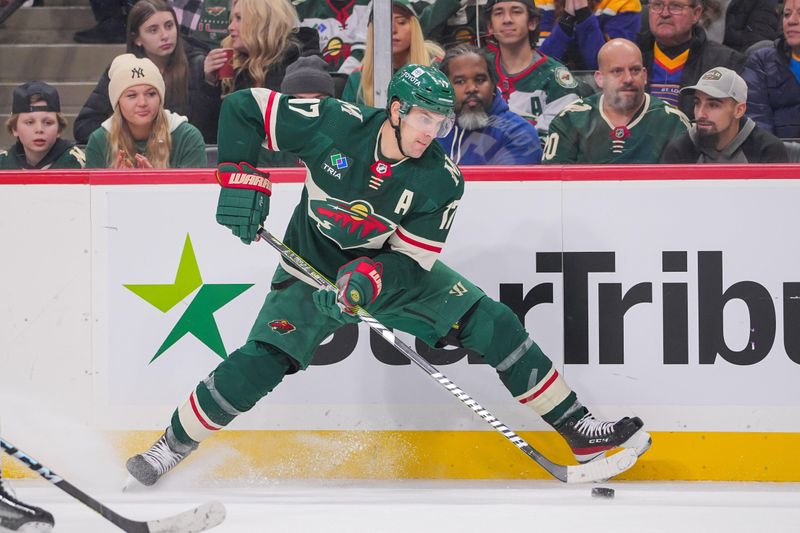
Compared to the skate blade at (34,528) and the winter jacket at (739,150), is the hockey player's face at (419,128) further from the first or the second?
the skate blade at (34,528)

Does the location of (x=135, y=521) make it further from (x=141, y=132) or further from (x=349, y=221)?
(x=141, y=132)

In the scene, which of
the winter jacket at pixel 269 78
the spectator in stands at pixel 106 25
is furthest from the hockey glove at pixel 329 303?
the spectator in stands at pixel 106 25

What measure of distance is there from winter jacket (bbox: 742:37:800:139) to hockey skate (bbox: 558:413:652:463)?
112cm

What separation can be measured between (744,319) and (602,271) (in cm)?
47

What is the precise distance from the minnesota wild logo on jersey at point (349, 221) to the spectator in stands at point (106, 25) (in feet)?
4.71

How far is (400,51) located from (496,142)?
465 millimetres

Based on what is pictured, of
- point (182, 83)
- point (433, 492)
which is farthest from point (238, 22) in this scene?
point (433, 492)

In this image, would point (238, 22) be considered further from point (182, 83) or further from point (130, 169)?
point (130, 169)

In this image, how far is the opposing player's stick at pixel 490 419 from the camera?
9.96 feet

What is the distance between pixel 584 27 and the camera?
383cm

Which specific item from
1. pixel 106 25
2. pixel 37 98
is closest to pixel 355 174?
pixel 37 98

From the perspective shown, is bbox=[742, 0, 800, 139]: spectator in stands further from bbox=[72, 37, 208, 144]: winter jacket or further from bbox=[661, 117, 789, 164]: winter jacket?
bbox=[72, 37, 208, 144]: winter jacket

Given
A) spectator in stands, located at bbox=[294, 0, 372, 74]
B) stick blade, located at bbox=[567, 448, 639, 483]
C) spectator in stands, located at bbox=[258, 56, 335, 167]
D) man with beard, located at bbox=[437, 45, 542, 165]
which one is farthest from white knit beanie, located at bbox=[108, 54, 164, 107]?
stick blade, located at bbox=[567, 448, 639, 483]

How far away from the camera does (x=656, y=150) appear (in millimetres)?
3506
